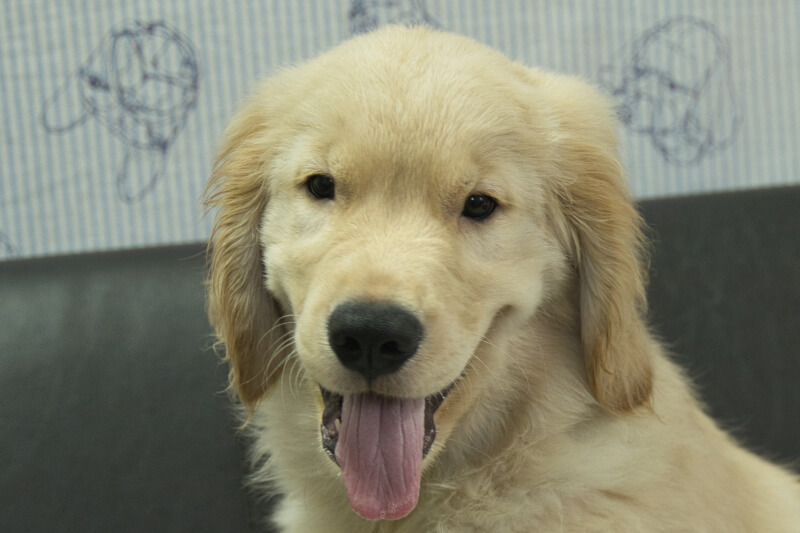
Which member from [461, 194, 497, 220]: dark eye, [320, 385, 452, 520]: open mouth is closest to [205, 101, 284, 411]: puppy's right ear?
[320, 385, 452, 520]: open mouth

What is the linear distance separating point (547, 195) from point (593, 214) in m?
0.10

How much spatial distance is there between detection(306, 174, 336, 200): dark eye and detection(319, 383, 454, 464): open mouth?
1.22ft

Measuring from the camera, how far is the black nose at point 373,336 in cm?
128

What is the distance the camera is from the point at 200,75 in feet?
10.2

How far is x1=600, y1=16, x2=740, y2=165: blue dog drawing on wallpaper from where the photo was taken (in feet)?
10.7

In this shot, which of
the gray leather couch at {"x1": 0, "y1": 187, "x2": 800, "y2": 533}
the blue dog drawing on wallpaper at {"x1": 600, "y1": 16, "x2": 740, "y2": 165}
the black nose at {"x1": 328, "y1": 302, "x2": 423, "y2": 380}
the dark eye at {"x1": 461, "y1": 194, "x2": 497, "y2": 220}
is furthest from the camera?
the blue dog drawing on wallpaper at {"x1": 600, "y1": 16, "x2": 740, "y2": 165}

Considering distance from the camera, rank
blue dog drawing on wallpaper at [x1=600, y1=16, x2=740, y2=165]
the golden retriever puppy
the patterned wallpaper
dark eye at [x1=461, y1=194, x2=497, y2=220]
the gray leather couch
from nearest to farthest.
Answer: the golden retriever puppy < dark eye at [x1=461, y1=194, x2=497, y2=220] < the gray leather couch < the patterned wallpaper < blue dog drawing on wallpaper at [x1=600, y1=16, x2=740, y2=165]

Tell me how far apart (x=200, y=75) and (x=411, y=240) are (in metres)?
2.00

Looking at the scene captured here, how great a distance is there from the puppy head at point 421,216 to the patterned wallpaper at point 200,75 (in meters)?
1.40

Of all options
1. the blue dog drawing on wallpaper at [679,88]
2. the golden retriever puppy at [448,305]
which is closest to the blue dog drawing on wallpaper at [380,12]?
the blue dog drawing on wallpaper at [679,88]

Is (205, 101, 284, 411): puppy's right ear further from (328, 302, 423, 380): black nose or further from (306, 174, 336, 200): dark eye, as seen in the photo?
(328, 302, 423, 380): black nose

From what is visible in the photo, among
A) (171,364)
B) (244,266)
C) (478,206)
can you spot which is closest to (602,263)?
(478,206)

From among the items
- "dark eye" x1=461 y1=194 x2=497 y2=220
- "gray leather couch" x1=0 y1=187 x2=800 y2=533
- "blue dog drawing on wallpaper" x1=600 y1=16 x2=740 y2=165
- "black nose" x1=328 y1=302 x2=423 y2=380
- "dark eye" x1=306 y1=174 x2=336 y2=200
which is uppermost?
"blue dog drawing on wallpaper" x1=600 y1=16 x2=740 y2=165

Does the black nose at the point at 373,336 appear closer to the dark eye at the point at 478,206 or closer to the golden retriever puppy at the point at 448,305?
the golden retriever puppy at the point at 448,305
